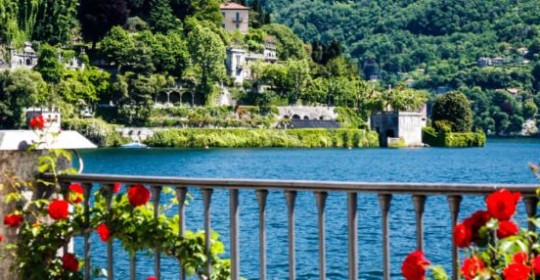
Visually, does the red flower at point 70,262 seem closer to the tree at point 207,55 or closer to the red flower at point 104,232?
the red flower at point 104,232

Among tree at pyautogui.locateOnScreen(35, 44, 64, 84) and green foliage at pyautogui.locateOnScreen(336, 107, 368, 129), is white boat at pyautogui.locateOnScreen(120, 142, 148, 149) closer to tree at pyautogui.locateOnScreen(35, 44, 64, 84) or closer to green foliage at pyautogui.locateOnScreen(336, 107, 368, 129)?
tree at pyautogui.locateOnScreen(35, 44, 64, 84)

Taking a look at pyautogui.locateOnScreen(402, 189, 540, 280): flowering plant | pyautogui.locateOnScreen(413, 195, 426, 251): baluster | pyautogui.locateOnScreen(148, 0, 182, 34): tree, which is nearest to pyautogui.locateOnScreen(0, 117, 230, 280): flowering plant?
pyautogui.locateOnScreen(413, 195, 426, 251): baluster

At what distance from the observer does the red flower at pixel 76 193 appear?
7.78 metres

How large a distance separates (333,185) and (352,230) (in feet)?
0.88

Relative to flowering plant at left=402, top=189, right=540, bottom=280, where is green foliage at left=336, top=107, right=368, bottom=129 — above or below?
below

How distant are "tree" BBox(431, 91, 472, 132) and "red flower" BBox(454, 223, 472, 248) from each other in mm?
129208

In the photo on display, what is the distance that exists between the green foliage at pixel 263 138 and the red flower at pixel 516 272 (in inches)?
4576

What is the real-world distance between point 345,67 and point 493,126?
2379 inches

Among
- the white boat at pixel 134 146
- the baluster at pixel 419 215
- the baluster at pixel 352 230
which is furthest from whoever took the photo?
the white boat at pixel 134 146

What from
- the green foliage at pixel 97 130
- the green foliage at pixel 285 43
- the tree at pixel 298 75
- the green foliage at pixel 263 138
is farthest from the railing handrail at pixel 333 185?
the green foliage at pixel 285 43

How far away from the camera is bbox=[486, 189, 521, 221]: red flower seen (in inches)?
226

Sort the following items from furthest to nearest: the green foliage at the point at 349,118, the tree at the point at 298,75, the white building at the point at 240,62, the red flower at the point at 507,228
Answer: the green foliage at the point at 349,118 → the white building at the point at 240,62 → the tree at the point at 298,75 → the red flower at the point at 507,228

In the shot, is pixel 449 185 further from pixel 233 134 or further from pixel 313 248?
pixel 233 134

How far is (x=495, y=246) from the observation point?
234 inches
